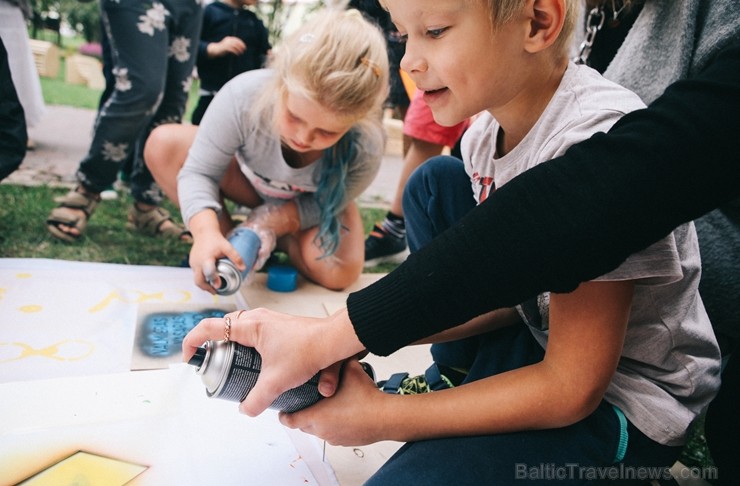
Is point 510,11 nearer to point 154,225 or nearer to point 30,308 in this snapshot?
point 30,308

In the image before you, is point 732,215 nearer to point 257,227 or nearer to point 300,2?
point 257,227

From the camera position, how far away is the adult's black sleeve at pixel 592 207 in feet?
1.57

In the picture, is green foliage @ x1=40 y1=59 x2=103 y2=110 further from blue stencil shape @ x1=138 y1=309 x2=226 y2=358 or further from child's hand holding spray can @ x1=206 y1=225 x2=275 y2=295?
blue stencil shape @ x1=138 y1=309 x2=226 y2=358

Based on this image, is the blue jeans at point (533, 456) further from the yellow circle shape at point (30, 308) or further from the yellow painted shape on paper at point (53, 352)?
the yellow circle shape at point (30, 308)

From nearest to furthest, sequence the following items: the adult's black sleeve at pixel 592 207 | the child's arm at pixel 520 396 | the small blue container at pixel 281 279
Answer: the adult's black sleeve at pixel 592 207, the child's arm at pixel 520 396, the small blue container at pixel 281 279

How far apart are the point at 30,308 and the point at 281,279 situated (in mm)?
542

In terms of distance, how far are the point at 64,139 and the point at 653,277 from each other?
9.94 ft

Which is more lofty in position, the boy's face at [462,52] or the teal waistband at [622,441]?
the boy's face at [462,52]

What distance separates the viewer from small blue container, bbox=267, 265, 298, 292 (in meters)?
1.39

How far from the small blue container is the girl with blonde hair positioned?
0.21 feet

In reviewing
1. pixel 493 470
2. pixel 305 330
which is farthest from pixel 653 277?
pixel 305 330

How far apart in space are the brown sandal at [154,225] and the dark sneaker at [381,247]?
0.54 meters

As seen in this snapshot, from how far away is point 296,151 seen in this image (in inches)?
54.8

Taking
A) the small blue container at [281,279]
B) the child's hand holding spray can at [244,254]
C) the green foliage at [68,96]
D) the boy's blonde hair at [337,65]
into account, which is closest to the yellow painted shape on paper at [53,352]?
the child's hand holding spray can at [244,254]
